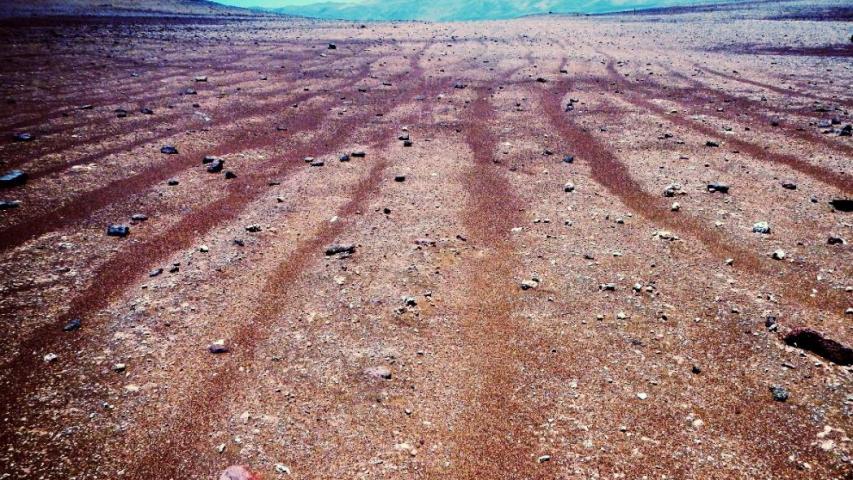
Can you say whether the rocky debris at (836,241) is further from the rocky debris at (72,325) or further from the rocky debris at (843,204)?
the rocky debris at (72,325)

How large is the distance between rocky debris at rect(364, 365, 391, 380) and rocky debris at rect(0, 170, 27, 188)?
341 inches

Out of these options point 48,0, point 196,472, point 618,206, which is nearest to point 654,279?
point 618,206

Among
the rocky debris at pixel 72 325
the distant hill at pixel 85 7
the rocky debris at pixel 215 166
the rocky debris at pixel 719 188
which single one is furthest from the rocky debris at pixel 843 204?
the distant hill at pixel 85 7

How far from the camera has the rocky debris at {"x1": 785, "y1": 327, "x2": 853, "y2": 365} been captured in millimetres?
4809

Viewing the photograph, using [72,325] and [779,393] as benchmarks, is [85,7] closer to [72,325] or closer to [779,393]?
[72,325]

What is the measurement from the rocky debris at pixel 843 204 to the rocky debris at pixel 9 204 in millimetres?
14451

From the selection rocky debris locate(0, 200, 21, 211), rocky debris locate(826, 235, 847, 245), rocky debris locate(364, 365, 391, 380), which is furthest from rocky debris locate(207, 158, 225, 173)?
rocky debris locate(826, 235, 847, 245)

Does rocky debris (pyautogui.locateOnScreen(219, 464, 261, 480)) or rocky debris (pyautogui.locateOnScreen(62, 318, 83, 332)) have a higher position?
rocky debris (pyautogui.locateOnScreen(62, 318, 83, 332))

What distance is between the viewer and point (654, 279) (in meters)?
6.39

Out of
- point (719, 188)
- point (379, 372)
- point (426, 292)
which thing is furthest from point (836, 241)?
point (379, 372)

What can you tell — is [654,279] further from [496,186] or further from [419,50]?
[419,50]

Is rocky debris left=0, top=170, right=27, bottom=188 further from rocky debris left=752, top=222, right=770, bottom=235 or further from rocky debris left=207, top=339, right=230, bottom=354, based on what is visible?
rocky debris left=752, top=222, right=770, bottom=235

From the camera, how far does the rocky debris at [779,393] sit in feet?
14.6

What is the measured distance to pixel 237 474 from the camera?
12.4 feet
